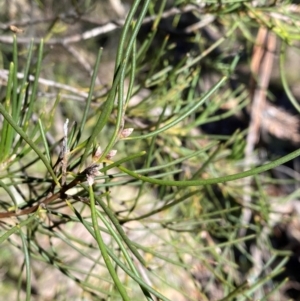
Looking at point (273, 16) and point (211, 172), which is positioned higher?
point (273, 16)

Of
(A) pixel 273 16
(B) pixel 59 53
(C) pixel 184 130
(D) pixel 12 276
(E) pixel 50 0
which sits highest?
(E) pixel 50 0

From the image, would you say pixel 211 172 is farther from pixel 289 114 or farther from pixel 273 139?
pixel 289 114

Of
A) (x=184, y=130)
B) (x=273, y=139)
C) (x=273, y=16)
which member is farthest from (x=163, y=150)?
(x=273, y=139)

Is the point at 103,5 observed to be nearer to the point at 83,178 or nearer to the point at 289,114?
the point at 289,114

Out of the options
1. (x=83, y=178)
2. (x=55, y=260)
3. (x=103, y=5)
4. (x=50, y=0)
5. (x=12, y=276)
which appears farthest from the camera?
(x=103, y=5)

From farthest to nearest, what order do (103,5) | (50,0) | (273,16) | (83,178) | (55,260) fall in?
(103,5) < (50,0) < (273,16) < (55,260) < (83,178)

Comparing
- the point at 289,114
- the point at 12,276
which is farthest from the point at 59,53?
the point at 289,114

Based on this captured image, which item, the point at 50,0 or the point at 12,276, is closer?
the point at 12,276
